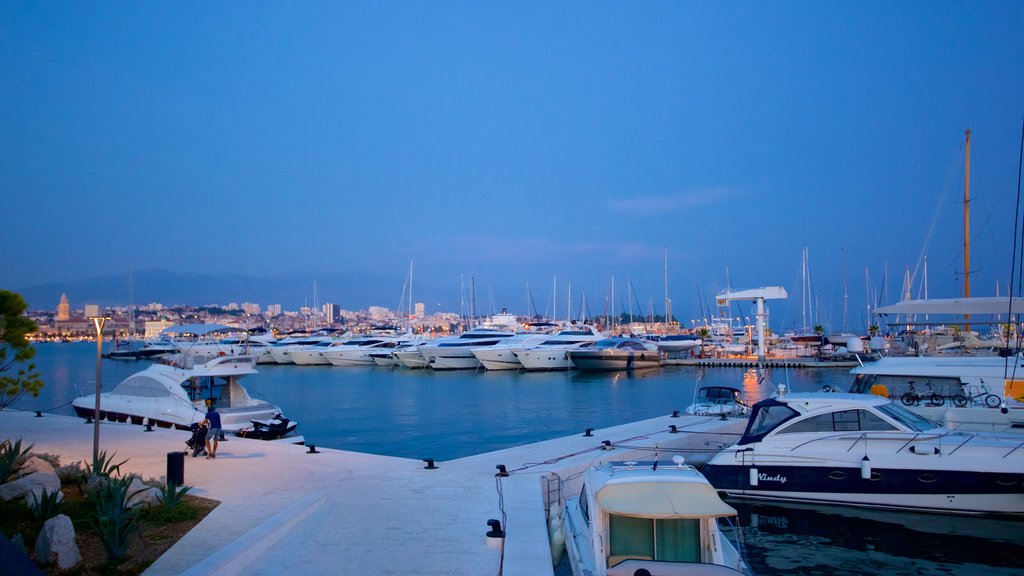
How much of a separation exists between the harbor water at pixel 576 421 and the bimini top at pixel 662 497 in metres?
2.40

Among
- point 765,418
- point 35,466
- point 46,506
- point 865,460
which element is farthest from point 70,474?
point 865,460

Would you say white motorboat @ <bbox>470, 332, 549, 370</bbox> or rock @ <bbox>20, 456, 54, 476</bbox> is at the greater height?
rock @ <bbox>20, 456, 54, 476</bbox>

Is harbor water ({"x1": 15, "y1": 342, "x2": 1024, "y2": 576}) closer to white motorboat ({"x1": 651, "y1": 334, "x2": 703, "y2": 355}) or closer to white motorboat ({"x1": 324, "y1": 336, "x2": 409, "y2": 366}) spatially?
white motorboat ({"x1": 324, "y1": 336, "x2": 409, "y2": 366})

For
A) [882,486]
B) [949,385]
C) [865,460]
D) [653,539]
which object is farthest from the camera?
[949,385]

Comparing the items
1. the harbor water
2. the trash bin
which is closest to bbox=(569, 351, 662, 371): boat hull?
the harbor water

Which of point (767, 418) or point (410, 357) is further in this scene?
point (410, 357)

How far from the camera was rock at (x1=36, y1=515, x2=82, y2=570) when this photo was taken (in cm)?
745

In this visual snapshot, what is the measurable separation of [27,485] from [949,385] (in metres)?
21.7

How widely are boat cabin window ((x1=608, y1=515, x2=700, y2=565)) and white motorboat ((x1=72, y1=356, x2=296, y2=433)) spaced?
1793 centimetres

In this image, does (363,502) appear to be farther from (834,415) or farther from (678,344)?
(678,344)

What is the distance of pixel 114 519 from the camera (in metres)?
8.04

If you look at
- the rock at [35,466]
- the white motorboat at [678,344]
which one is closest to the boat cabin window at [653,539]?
the rock at [35,466]

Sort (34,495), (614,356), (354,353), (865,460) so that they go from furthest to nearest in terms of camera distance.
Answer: (354,353) → (614,356) → (865,460) → (34,495)

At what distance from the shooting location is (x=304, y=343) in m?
90.8
